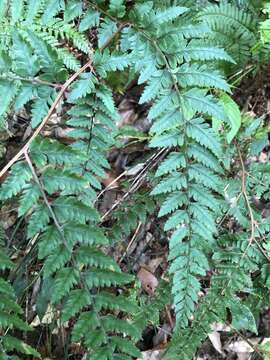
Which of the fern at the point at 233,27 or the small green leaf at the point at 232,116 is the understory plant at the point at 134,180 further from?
the fern at the point at 233,27

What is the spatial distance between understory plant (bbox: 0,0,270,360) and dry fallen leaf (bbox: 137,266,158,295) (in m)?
0.33

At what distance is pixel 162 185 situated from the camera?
1.91m

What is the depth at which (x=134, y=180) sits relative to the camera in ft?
8.75

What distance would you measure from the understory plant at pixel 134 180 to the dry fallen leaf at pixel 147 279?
0.33m

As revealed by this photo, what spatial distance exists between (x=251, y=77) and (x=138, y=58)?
1475 mm

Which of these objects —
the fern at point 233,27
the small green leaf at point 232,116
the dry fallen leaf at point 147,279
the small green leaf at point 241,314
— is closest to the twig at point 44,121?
the small green leaf at point 232,116

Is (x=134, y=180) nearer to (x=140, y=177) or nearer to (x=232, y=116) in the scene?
(x=140, y=177)

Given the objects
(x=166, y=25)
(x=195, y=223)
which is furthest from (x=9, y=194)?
(x=166, y=25)

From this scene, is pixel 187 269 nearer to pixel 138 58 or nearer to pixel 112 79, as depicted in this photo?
pixel 138 58

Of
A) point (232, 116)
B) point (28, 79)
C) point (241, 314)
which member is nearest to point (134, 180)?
point (232, 116)

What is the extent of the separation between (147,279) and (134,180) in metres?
0.62

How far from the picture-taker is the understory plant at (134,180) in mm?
1558

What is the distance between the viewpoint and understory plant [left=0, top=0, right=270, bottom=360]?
1558mm

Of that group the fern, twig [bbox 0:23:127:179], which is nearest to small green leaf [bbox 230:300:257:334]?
twig [bbox 0:23:127:179]
